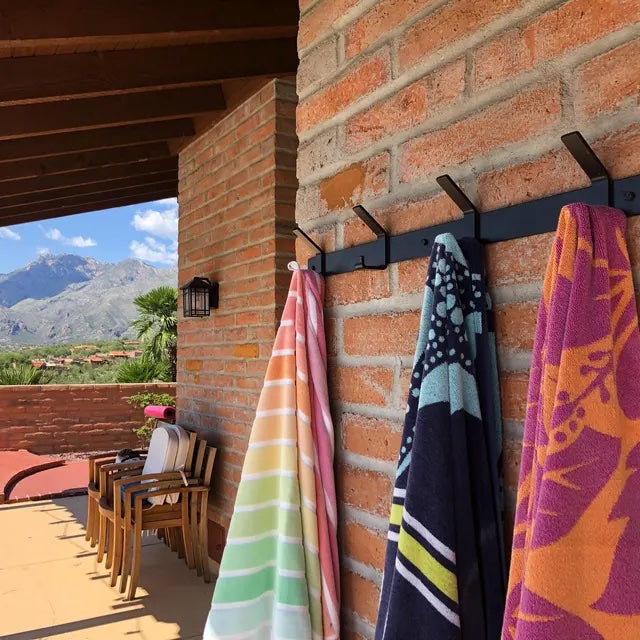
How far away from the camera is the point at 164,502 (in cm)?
340

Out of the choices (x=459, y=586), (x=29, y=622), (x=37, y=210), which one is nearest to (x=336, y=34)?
(x=459, y=586)

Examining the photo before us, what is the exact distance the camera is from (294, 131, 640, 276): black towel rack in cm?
68

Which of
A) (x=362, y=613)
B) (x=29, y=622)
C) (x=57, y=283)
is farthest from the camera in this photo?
(x=57, y=283)

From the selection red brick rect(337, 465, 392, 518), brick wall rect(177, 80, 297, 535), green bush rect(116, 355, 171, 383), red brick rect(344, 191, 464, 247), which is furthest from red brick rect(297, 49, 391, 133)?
green bush rect(116, 355, 171, 383)

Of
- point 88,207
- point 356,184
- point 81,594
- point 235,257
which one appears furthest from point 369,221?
point 88,207

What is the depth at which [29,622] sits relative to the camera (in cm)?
287

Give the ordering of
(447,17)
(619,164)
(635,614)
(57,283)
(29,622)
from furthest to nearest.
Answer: (57,283)
(29,622)
(447,17)
(619,164)
(635,614)

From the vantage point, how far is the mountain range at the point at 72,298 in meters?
62.6

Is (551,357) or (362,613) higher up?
(551,357)

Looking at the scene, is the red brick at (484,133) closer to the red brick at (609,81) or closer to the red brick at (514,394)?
the red brick at (609,81)

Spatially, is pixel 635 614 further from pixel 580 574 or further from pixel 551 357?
pixel 551 357

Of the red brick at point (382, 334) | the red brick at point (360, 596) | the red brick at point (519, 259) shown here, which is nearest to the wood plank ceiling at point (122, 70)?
the red brick at point (382, 334)

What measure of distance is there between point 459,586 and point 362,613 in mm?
347

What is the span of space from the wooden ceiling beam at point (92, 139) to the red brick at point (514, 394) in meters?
3.37
